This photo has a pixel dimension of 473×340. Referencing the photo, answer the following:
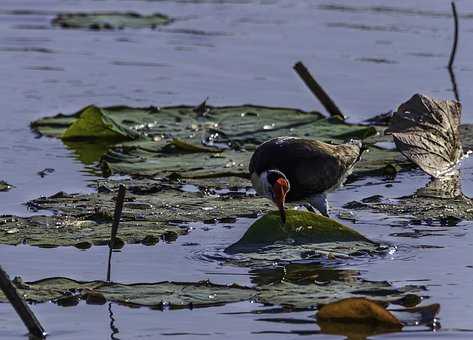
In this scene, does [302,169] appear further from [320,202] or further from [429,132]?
[429,132]

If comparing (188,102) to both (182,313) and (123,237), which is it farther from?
(182,313)

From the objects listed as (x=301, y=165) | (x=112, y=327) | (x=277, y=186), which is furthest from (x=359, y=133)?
(x=112, y=327)

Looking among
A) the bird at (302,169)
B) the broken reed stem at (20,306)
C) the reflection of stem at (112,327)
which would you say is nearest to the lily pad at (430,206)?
the bird at (302,169)

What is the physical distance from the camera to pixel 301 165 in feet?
30.7

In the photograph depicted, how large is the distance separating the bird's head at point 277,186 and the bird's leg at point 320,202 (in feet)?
1.26

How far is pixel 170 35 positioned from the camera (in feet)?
56.7

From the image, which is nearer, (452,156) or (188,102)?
(452,156)

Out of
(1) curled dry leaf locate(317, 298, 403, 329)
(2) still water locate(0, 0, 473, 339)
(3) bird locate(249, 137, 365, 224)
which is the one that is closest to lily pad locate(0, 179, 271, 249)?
(2) still water locate(0, 0, 473, 339)

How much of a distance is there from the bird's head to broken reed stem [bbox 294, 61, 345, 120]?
307 cm

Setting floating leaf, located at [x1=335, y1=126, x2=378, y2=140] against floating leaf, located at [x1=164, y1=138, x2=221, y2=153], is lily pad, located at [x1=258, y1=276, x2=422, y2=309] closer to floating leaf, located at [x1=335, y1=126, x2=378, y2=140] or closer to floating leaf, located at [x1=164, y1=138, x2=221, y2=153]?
floating leaf, located at [x1=164, y1=138, x2=221, y2=153]

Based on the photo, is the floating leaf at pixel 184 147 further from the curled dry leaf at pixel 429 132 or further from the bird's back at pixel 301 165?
the curled dry leaf at pixel 429 132

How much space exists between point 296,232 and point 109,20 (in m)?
10.1

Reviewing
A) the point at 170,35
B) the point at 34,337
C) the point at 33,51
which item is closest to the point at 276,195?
the point at 34,337

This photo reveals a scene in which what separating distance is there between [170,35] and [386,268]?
9765mm
